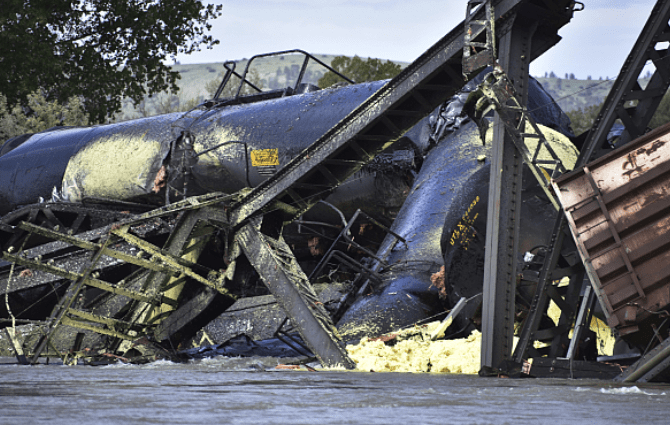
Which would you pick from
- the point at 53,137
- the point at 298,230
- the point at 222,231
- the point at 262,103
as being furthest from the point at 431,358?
the point at 53,137

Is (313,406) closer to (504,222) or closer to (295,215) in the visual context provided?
(504,222)

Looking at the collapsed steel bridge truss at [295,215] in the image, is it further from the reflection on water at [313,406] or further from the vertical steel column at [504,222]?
the reflection on water at [313,406]

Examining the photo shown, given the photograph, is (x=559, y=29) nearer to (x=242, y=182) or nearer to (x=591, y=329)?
(x=591, y=329)

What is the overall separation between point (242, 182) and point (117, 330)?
463 centimetres

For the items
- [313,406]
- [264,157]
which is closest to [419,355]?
[313,406]

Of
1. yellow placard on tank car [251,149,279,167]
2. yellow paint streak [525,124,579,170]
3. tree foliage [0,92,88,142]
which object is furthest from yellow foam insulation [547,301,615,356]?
tree foliage [0,92,88,142]

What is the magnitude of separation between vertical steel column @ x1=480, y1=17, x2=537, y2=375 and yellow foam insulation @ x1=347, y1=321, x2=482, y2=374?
631mm

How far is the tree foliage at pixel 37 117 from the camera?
105 feet

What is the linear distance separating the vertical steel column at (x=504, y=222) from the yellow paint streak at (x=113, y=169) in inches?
356

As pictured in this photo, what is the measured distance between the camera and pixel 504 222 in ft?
23.1

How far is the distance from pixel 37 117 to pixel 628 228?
33.3 meters

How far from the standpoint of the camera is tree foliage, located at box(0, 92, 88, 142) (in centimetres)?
3197

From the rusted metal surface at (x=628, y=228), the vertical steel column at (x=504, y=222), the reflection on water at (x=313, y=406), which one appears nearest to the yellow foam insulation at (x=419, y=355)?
the vertical steel column at (x=504, y=222)

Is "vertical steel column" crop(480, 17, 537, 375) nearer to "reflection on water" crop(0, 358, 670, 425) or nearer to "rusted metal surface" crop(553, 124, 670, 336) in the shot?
"rusted metal surface" crop(553, 124, 670, 336)
